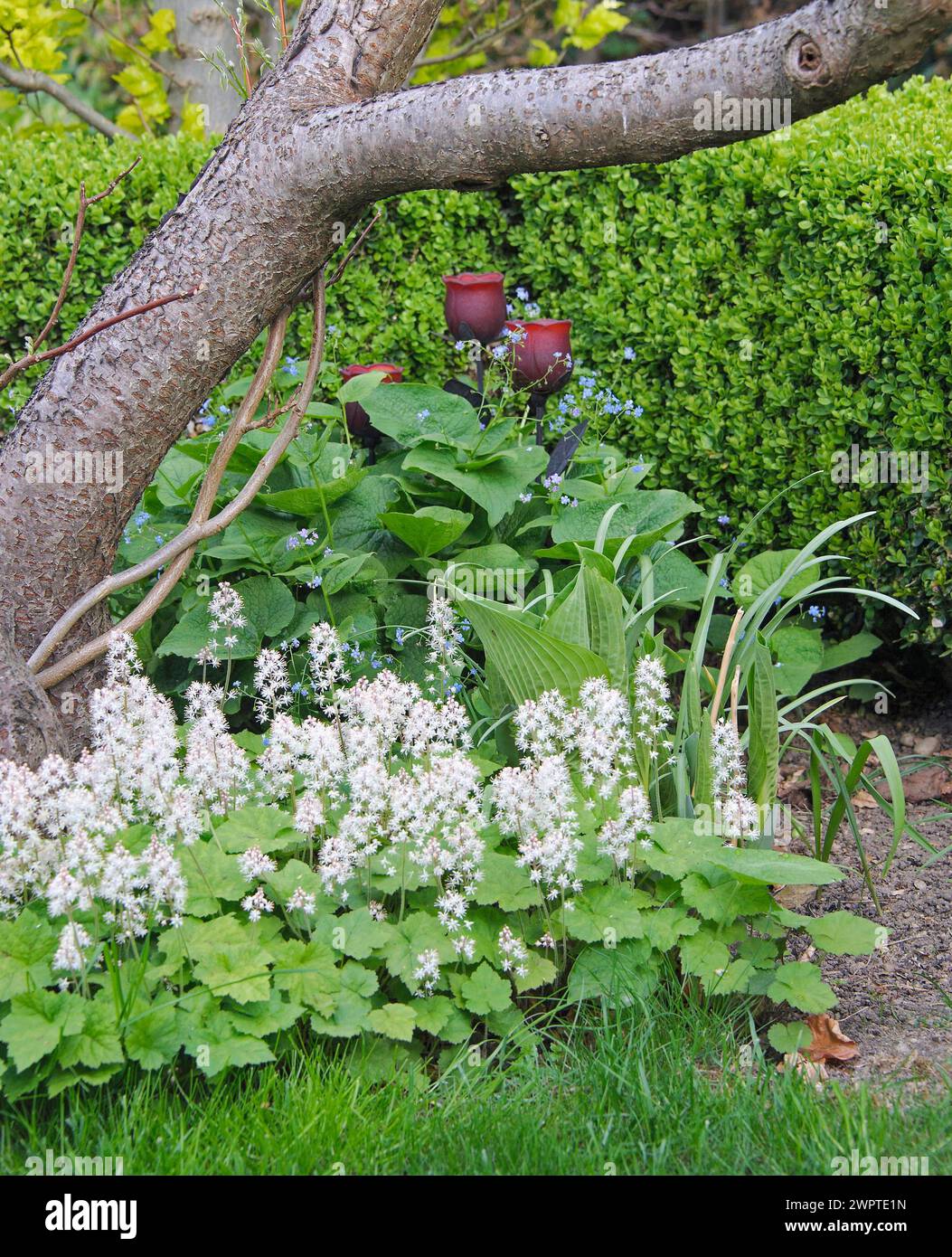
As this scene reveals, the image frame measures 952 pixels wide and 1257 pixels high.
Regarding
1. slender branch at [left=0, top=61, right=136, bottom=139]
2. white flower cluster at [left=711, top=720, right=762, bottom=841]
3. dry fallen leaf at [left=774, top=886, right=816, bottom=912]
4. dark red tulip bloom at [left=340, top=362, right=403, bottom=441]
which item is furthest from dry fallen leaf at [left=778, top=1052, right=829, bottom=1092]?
slender branch at [left=0, top=61, right=136, bottom=139]

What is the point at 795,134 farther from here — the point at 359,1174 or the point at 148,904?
the point at 359,1174

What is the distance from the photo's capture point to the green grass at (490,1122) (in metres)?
2.14

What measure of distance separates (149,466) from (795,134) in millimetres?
2543

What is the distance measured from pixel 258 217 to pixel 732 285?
183 cm

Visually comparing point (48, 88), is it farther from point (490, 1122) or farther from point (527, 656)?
point (490, 1122)

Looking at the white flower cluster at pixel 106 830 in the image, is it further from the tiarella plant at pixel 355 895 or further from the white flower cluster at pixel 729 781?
the white flower cluster at pixel 729 781

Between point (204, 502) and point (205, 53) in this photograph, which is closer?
point (204, 502)

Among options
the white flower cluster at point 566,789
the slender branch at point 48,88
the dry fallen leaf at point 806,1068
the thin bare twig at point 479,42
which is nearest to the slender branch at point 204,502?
the white flower cluster at point 566,789

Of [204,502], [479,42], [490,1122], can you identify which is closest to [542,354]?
[204,502]

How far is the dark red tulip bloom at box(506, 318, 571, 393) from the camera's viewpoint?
3891mm

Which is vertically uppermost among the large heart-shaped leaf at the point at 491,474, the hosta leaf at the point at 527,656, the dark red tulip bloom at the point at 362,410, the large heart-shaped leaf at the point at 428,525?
the dark red tulip bloom at the point at 362,410

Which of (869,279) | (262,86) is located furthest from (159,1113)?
(869,279)

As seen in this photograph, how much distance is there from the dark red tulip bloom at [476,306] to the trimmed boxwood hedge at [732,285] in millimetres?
664

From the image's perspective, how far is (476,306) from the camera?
3.94 meters
